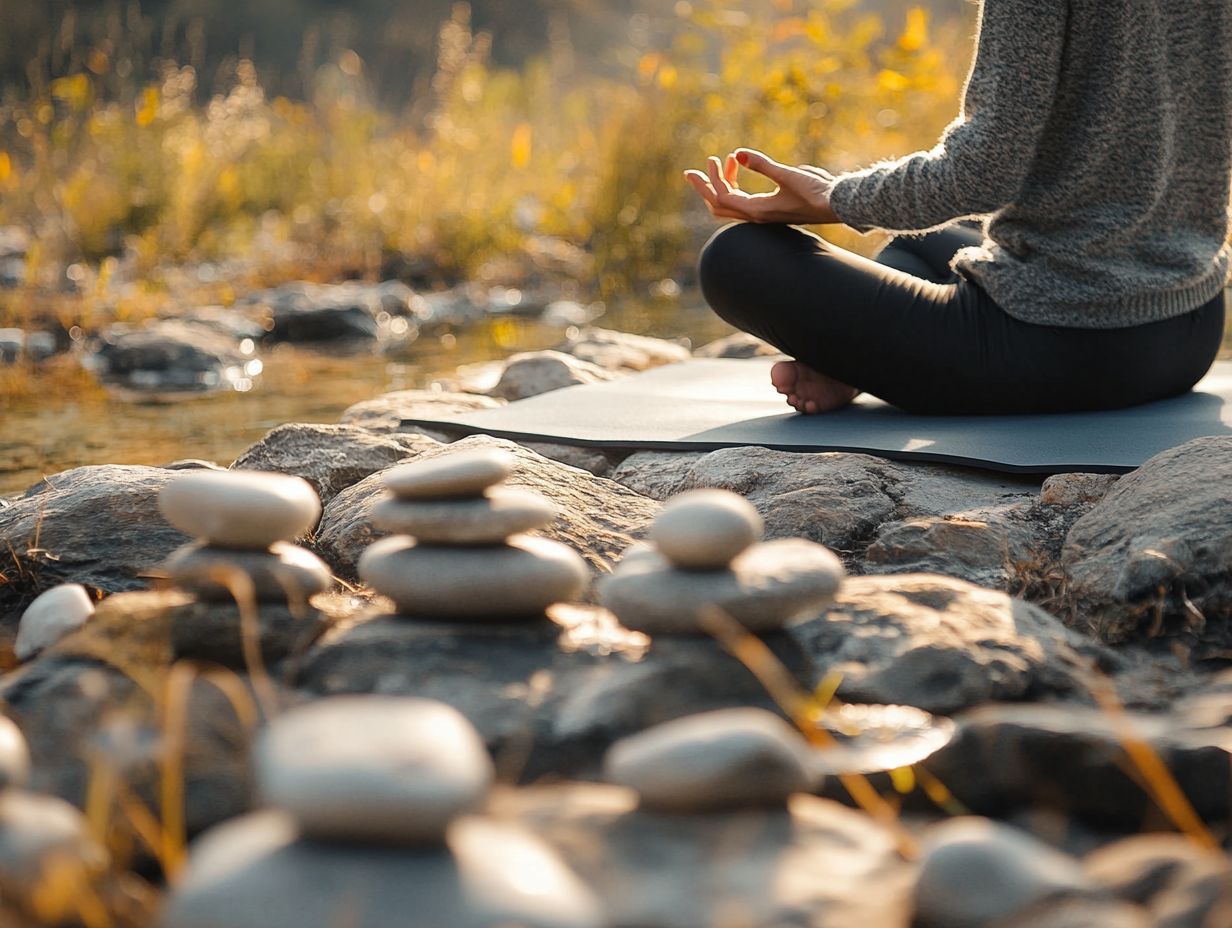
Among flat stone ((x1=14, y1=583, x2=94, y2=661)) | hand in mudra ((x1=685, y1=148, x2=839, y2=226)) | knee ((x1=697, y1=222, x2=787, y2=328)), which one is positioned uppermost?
hand in mudra ((x1=685, y1=148, x2=839, y2=226))

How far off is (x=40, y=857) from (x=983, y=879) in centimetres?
64

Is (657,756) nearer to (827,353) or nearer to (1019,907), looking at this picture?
(1019,907)

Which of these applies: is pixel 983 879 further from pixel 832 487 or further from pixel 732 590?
pixel 832 487

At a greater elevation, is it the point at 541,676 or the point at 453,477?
the point at 453,477

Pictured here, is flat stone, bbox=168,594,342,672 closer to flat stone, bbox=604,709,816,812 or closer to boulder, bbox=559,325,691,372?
flat stone, bbox=604,709,816,812

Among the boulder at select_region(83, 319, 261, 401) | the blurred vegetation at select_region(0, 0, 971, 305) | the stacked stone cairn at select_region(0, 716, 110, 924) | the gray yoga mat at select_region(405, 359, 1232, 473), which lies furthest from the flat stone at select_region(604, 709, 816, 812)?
the blurred vegetation at select_region(0, 0, 971, 305)

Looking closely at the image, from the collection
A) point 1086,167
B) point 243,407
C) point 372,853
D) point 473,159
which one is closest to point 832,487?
point 1086,167

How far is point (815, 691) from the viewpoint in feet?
4.57

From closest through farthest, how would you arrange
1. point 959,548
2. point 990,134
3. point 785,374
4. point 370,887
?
point 370,887 → point 959,548 → point 990,134 → point 785,374

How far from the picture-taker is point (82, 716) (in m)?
1.26

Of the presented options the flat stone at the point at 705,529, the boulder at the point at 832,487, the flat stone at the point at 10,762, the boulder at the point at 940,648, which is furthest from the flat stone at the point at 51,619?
the boulder at the point at 832,487

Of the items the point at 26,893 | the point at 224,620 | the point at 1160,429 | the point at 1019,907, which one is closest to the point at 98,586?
the point at 224,620

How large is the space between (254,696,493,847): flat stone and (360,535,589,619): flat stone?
0.49 metres

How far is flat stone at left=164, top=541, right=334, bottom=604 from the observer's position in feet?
4.81
